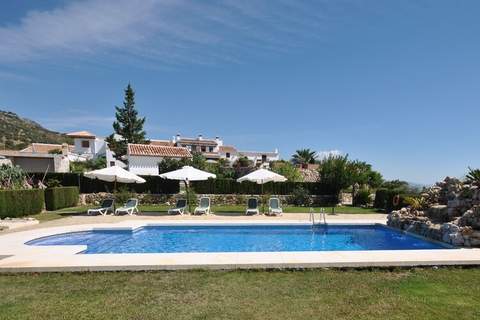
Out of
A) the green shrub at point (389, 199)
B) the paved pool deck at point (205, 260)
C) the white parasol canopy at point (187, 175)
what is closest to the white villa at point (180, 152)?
the white parasol canopy at point (187, 175)

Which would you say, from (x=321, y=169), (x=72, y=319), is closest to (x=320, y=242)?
(x=72, y=319)

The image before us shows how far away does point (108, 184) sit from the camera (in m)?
22.9

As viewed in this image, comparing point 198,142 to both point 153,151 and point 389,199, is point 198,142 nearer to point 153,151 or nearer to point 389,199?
point 153,151

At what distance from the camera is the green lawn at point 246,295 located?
15.1 ft

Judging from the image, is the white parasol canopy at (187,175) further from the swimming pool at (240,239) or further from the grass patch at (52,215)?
the grass patch at (52,215)

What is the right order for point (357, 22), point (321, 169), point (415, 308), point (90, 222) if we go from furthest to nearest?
1. point (321, 169)
2. point (357, 22)
3. point (90, 222)
4. point (415, 308)

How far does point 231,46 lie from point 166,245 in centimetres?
1071

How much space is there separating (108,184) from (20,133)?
65156 millimetres

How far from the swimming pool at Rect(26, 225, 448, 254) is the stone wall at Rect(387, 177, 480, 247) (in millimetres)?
376

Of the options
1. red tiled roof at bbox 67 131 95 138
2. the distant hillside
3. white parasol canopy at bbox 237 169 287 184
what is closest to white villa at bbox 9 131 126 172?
red tiled roof at bbox 67 131 95 138

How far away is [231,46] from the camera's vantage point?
17.0 m

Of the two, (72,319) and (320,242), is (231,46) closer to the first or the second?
(320,242)

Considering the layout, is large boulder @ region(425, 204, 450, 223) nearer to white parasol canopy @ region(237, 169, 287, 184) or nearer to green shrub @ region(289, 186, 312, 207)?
white parasol canopy @ region(237, 169, 287, 184)

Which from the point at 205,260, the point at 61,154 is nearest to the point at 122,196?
the point at 205,260
